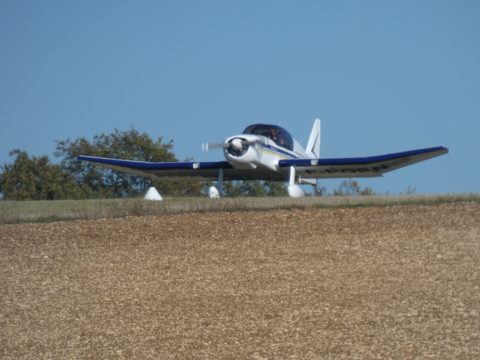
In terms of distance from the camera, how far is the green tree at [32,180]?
143ft

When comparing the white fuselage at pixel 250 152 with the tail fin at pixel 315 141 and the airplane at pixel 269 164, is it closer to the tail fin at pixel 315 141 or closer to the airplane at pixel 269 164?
the airplane at pixel 269 164

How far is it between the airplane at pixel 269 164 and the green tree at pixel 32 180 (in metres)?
17.6

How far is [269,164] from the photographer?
24.8 m

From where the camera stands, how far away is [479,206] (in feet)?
49.5

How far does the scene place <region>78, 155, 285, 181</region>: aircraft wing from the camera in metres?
25.7

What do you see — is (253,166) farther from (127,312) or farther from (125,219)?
(127,312)

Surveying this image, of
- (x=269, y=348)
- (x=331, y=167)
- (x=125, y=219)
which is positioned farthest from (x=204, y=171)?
(x=269, y=348)

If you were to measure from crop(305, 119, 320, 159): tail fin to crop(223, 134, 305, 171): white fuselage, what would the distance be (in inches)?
305

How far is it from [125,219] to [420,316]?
7.71 meters

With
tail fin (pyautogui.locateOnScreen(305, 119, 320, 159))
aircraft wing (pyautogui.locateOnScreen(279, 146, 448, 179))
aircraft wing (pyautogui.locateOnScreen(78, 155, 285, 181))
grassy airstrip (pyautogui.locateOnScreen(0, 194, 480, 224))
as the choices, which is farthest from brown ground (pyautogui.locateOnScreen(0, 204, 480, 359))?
tail fin (pyautogui.locateOnScreen(305, 119, 320, 159))

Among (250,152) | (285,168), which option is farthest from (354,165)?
(250,152)

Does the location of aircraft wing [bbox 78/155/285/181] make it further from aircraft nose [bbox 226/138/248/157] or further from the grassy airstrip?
the grassy airstrip

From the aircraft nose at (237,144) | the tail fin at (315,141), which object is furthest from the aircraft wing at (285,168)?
the tail fin at (315,141)

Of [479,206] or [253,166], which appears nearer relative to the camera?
[479,206]
